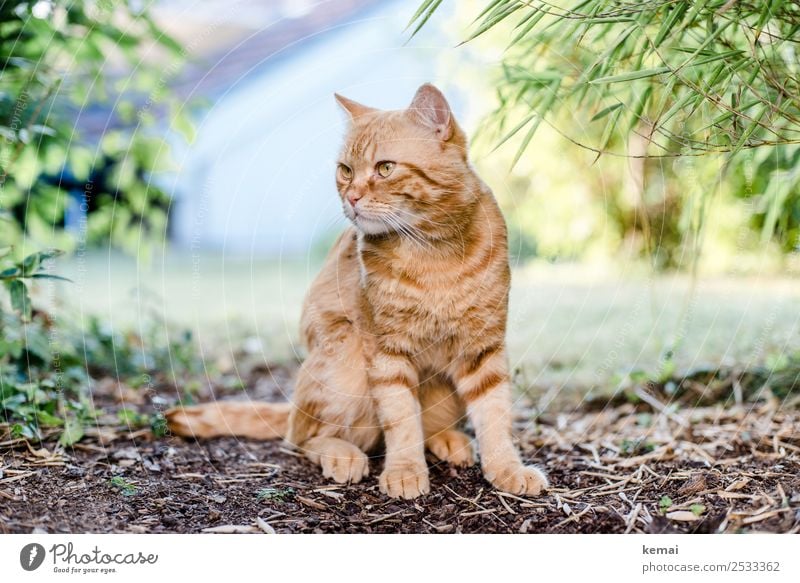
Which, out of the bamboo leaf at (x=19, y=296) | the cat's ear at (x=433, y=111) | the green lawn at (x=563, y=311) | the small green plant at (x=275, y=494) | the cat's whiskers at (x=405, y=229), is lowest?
the small green plant at (x=275, y=494)

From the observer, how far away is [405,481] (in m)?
1.77

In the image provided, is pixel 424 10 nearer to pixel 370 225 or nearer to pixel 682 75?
pixel 370 225

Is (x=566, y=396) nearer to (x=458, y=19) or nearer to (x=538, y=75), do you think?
(x=538, y=75)

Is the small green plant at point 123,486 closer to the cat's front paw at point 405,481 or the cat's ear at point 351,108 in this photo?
the cat's front paw at point 405,481

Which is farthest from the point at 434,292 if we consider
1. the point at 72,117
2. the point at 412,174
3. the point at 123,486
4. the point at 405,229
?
the point at 72,117

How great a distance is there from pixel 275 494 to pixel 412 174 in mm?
874

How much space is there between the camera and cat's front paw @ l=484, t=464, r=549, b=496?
1753 mm

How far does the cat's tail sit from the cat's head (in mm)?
748

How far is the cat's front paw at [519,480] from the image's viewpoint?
1753 mm

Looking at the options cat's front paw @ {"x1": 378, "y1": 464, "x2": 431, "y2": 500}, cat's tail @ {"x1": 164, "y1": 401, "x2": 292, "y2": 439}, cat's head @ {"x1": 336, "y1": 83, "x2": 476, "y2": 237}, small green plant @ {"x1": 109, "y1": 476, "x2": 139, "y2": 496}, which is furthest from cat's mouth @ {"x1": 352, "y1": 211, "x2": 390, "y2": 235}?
small green plant @ {"x1": 109, "y1": 476, "x2": 139, "y2": 496}

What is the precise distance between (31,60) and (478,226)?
5.14 feet

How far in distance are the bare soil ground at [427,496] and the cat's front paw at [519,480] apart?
2 cm

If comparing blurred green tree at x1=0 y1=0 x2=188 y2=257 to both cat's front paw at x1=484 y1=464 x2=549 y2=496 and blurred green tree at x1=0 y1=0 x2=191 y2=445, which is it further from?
cat's front paw at x1=484 y1=464 x2=549 y2=496

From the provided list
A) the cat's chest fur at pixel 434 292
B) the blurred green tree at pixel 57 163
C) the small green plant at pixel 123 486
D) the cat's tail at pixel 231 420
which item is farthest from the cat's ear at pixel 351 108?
the small green plant at pixel 123 486
